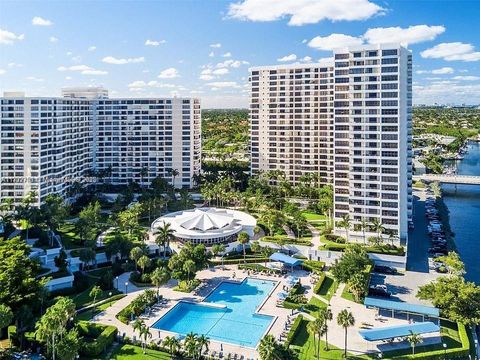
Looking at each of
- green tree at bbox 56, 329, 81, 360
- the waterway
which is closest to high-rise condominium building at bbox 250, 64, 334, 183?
the waterway

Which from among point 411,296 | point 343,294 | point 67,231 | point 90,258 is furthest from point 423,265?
point 67,231

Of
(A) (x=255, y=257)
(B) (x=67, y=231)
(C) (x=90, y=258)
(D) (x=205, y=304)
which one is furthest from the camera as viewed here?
(B) (x=67, y=231)

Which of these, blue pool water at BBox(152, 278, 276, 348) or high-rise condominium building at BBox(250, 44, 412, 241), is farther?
high-rise condominium building at BBox(250, 44, 412, 241)

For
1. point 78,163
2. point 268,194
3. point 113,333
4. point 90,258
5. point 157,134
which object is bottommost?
point 113,333

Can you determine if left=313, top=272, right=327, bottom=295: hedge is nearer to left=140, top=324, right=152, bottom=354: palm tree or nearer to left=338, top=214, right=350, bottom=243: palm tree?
left=338, top=214, right=350, bottom=243: palm tree

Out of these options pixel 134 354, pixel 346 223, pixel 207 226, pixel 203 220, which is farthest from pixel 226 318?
pixel 346 223

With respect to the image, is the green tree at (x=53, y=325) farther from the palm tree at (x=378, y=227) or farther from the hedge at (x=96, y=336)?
the palm tree at (x=378, y=227)

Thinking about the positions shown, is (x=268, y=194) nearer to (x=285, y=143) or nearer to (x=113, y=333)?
(x=285, y=143)
